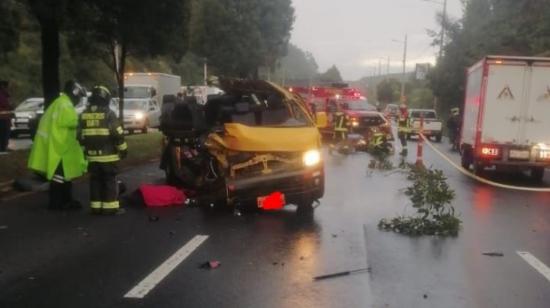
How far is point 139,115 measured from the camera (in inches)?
1222

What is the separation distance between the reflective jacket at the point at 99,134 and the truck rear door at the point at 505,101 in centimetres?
985

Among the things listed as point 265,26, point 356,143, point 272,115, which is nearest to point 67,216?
point 272,115

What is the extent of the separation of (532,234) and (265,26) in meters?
57.4

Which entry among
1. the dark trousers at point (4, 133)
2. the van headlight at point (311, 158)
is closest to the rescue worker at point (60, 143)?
the van headlight at point (311, 158)

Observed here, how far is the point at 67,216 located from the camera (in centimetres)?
1013

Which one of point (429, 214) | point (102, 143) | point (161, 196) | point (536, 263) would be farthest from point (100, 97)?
point (536, 263)

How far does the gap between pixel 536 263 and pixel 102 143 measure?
6.16 meters

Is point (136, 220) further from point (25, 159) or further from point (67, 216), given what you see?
point (25, 159)

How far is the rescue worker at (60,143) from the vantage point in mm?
10039

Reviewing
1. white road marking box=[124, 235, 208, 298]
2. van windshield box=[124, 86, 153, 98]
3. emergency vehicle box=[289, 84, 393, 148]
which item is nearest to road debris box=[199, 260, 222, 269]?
white road marking box=[124, 235, 208, 298]

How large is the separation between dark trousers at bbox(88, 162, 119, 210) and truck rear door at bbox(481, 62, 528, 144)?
9899 millimetres

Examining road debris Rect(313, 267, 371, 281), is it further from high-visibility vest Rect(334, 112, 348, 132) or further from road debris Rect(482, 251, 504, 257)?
high-visibility vest Rect(334, 112, 348, 132)

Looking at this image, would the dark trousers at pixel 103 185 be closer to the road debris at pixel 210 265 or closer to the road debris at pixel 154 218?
the road debris at pixel 154 218

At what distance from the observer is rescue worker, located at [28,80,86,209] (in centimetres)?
1004
